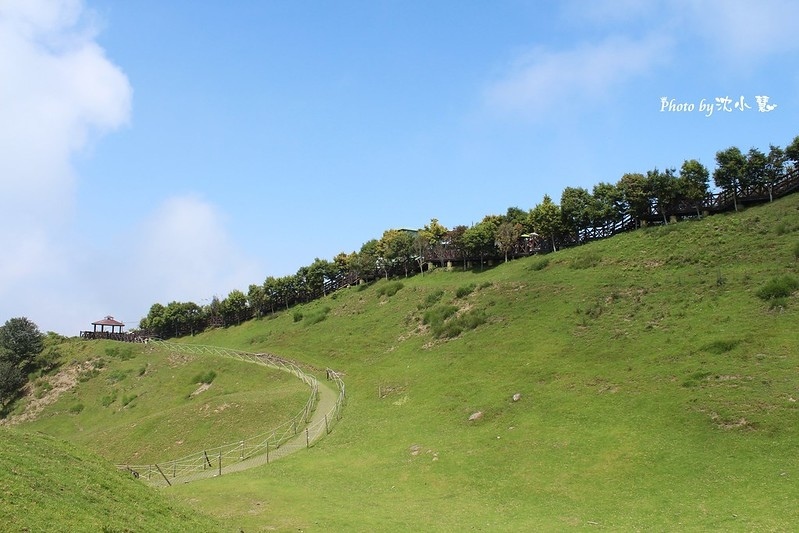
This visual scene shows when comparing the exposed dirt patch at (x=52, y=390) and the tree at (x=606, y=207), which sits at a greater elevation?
the tree at (x=606, y=207)

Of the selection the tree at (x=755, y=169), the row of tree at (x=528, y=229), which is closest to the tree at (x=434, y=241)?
the row of tree at (x=528, y=229)

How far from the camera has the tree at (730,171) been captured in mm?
80250

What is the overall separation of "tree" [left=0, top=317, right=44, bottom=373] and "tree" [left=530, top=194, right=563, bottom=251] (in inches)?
3534

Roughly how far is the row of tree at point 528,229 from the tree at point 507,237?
0.16 metres

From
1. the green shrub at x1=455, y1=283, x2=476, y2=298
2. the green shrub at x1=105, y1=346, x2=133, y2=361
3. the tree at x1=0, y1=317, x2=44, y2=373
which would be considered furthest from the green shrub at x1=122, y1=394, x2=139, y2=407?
the green shrub at x1=455, y1=283, x2=476, y2=298

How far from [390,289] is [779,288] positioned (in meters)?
58.0

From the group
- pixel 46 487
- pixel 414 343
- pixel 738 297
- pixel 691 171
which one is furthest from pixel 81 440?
pixel 691 171

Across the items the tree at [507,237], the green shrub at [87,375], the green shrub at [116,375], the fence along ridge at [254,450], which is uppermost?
the tree at [507,237]

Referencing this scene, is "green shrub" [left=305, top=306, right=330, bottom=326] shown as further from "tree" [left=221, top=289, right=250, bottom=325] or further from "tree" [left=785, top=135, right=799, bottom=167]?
"tree" [left=785, top=135, right=799, bottom=167]

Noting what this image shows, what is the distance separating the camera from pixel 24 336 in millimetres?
101750

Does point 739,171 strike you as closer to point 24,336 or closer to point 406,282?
point 406,282

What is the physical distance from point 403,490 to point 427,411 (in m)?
14.9

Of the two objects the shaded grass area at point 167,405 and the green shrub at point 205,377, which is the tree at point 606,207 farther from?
the green shrub at point 205,377

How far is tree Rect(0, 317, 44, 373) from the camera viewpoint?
327 feet
